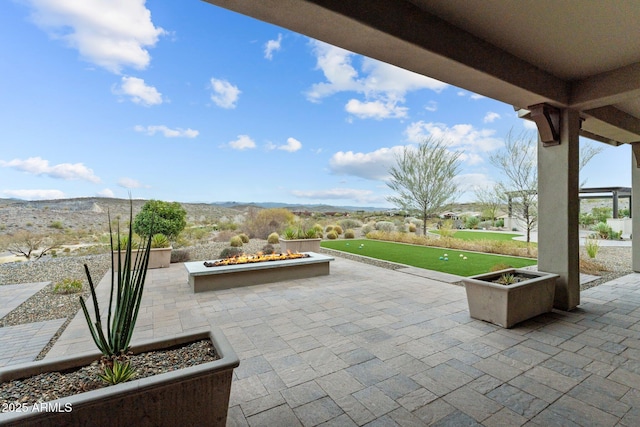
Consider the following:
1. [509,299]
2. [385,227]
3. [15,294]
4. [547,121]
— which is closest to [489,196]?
[385,227]

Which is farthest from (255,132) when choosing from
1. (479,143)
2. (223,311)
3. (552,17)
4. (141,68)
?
(552,17)

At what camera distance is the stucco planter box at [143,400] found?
113 cm

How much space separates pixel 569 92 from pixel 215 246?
9535 mm

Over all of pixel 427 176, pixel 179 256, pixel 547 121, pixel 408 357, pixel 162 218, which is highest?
pixel 427 176

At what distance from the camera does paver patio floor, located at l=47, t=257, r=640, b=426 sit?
1863 mm

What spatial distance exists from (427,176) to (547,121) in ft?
28.6

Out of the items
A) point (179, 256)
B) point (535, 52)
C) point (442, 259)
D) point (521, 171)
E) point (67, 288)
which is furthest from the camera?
point (521, 171)

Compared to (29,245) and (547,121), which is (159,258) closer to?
(29,245)

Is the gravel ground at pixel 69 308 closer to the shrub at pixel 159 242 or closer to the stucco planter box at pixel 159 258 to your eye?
the stucco planter box at pixel 159 258

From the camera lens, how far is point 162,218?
787 centimetres

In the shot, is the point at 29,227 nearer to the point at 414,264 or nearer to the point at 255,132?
the point at 255,132

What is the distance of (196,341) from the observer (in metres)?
1.79

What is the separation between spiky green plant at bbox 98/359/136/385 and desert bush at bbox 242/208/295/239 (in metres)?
10.4

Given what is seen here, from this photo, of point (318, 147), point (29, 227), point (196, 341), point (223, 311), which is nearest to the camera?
point (196, 341)
